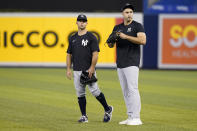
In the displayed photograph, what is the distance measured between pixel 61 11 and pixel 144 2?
3.38m

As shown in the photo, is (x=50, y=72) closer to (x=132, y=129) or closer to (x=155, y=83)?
(x=155, y=83)

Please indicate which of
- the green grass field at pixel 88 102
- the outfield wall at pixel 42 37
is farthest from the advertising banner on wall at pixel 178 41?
the green grass field at pixel 88 102

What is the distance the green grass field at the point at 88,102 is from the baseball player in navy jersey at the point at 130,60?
340 millimetres

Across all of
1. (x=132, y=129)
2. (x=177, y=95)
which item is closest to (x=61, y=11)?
(x=177, y=95)

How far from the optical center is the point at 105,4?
2308 cm

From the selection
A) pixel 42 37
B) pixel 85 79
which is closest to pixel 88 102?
pixel 85 79

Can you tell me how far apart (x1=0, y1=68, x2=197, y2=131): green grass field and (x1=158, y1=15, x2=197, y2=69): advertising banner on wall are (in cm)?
157

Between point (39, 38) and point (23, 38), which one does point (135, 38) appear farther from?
point (23, 38)

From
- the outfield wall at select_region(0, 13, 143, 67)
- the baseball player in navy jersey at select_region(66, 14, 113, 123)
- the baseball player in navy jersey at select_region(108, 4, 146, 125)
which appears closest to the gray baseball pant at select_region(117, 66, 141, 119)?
the baseball player in navy jersey at select_region(108, 4, 146, 125)

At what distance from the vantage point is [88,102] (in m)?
13.2

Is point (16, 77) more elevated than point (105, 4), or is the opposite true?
point (105, 4)

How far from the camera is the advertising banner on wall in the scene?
2286 cm

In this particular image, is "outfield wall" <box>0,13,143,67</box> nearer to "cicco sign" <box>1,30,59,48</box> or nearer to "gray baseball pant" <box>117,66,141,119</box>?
"cicco sign" <box>1,30,59,48</box>

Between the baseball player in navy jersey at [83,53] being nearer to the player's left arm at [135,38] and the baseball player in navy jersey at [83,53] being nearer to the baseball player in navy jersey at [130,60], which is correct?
the baseball player in navy jersey at [130,60]
